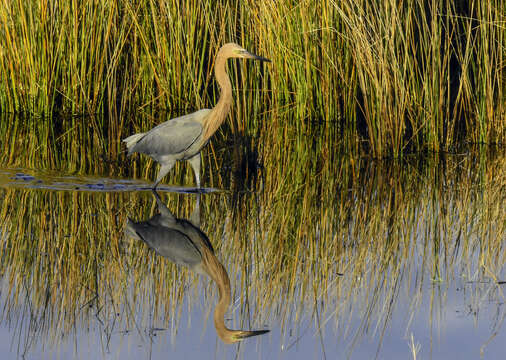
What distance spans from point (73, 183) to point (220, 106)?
1334 millimetres

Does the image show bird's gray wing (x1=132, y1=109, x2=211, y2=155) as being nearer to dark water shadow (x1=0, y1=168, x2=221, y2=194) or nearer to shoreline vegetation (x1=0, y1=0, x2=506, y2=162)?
dark water shadow (x1=0, y1=168, x2=221, y2=194)

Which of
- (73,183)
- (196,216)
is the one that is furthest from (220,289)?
(73,183)

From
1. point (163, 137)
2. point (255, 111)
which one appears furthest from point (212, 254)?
point (255, 111)

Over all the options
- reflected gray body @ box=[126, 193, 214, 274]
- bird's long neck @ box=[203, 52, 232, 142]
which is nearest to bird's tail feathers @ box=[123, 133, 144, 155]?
bird's long neck @ box=[203, 52, 232, 142]

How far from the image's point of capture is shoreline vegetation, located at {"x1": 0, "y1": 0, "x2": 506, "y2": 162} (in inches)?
320

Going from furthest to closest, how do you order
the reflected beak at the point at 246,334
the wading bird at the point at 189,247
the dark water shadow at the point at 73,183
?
the dark water shadow at the point at 73,183, the wading bird at the point at 189,247, the reflected beak at the point at 246,334

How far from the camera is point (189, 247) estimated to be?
4.97m

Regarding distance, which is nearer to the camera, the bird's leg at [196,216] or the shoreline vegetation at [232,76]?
the bird's leg at [196,216]

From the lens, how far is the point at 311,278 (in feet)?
14.7

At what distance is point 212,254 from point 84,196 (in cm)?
182

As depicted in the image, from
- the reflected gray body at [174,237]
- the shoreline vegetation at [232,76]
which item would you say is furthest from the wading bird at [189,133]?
the shoreline vegetation at [232,76]

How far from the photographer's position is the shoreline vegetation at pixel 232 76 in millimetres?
8133

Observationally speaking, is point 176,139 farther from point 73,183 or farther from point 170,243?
point 170,243

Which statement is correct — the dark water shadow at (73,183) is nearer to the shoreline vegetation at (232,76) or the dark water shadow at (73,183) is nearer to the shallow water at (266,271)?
the shallow water at (266,271)
